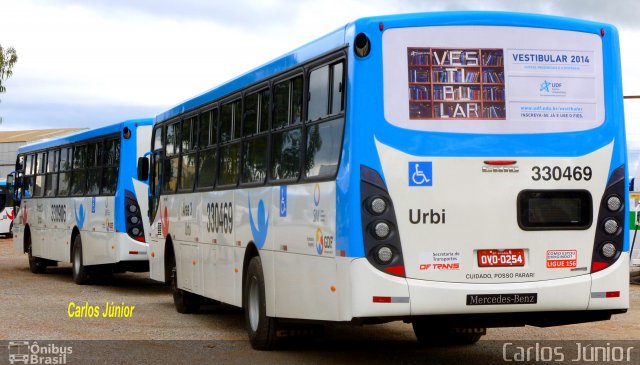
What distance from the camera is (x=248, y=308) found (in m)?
13.0

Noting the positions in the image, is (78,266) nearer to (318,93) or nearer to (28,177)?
(28,177)

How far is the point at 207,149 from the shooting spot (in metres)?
15.2

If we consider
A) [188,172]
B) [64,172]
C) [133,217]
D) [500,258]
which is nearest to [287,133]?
[500,258]

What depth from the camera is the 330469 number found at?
33.2 ft

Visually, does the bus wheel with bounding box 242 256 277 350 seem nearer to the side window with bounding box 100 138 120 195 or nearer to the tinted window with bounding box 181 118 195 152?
the tinted window with bounding box 181 118 195 152

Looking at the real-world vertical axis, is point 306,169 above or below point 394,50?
below

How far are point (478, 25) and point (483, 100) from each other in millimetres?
627

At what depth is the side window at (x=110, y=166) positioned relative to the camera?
71.9 ft

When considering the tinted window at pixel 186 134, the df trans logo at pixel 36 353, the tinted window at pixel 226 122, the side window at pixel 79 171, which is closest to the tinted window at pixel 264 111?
the tinted window at pixel 226 122

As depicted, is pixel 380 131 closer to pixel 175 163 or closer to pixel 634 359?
pixel 634 359

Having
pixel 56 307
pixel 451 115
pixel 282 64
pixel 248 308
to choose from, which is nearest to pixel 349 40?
pixel 451 115

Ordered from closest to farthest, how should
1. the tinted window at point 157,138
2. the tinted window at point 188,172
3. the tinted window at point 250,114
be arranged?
the tinted window at point 250,114
the tinted window at point 188,172
the tinted window at point 157,138

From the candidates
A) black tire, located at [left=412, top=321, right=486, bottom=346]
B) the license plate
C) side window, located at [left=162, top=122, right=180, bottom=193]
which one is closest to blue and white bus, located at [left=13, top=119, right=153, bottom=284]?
side window, located at [left=162, top=122, right=180, bottom=193]

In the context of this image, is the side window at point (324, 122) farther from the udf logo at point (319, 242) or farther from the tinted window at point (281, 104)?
the tinted window at point (281, 104)
